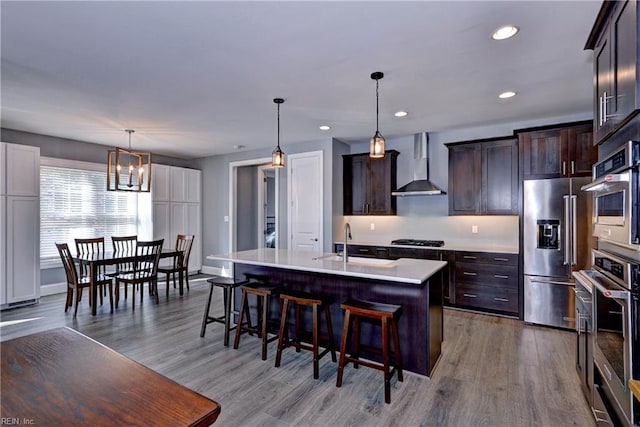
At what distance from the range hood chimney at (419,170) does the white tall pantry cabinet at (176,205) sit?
4306 millimetres

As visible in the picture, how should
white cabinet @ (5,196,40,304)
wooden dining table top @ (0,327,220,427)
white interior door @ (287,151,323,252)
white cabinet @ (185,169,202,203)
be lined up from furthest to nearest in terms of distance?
1. white cabinet @ (185,169,202,203)
2. white interior door @ (287,151,323,252)
3. white cabinet @ (5,196,40,304)
4. wooden dining table top @ (0,327,220,427)

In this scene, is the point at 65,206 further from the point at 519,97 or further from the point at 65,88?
the point at 519,97

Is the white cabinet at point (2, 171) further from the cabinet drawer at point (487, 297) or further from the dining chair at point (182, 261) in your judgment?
the cabinet drawer at point (487, 297)

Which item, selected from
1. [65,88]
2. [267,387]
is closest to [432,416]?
[267,387]

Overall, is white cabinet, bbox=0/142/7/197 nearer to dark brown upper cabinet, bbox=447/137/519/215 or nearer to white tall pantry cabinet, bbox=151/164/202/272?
white tall pantry cabinet, bbox=151/164/202/272

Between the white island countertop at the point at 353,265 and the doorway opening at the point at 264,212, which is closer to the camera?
the white island countertop at the point at 353,265

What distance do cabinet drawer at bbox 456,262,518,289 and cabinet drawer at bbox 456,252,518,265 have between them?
54mm

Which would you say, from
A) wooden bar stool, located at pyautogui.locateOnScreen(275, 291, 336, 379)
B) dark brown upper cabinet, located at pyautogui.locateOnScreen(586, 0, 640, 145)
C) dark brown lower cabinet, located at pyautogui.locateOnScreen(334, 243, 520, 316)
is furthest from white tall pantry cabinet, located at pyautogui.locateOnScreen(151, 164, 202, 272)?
dark brown upper cabinet, located at pyautogui.locateOnScreen(586, 0, 640, 145)

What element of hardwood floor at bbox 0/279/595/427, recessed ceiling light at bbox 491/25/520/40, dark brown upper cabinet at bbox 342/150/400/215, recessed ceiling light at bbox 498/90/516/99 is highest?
recessed ceiling light at bbox 491/25/520/40

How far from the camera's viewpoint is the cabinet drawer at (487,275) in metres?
4.11

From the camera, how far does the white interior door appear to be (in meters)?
5.43

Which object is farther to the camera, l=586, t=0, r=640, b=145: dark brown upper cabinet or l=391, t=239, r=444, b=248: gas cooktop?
l=391, t=239, r=444, b=248: gas cooktop

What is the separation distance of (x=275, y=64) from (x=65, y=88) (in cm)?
223

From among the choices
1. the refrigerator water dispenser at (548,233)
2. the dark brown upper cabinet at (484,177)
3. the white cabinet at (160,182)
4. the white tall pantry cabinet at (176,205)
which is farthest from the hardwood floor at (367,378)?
the white cabinet at (160,182)
